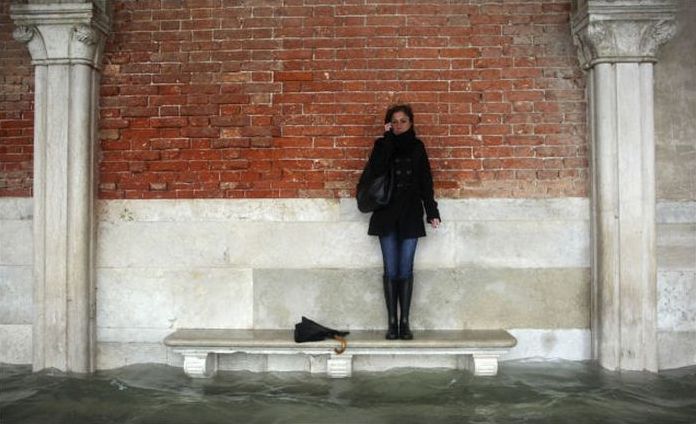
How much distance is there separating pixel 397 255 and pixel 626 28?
2612 mm

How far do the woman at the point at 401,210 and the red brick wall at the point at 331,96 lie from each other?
350mm

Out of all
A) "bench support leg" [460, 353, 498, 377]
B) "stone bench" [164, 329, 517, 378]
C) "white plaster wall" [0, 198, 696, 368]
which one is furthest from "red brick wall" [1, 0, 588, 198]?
"bench support leg" [460, 353, 498, 377]

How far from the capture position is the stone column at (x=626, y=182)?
4.64 meters

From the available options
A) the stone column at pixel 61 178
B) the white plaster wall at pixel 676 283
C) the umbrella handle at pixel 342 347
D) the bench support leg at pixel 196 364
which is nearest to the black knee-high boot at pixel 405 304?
the umbrella handle at pixel 342 347

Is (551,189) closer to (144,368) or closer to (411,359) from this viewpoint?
(411,359)

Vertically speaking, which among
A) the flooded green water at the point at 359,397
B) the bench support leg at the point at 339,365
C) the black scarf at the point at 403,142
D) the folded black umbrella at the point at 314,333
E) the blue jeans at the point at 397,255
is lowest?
the flooded green water at the point at 359,397

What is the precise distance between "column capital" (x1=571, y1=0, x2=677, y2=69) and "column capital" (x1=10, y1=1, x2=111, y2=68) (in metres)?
4.10

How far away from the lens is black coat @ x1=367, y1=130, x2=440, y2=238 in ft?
15.0

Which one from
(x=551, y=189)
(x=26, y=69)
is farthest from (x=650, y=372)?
(x=26, y=69)

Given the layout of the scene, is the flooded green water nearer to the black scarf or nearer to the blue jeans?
the blue jeans

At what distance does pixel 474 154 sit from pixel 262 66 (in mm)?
2007

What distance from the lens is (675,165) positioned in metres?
4.86

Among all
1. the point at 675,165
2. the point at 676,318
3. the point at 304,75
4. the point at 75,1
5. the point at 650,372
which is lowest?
the point at 650,372

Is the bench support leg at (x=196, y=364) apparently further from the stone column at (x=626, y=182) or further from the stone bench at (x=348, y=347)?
the stone column at (x=626, y=182)
